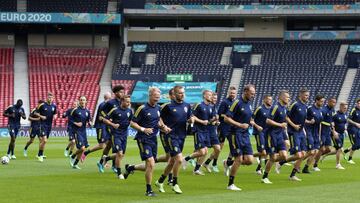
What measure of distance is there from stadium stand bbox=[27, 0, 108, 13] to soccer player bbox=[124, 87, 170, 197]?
2243 inches

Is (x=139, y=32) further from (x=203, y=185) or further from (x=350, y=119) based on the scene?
(x=203, y=185)

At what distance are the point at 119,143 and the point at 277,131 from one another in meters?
4.22

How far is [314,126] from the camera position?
25234mm

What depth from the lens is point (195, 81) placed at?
71188mm

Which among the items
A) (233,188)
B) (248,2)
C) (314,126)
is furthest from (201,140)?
(248,2)

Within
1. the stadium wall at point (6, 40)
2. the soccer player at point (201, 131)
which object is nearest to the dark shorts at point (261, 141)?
the soccer player at point (201, 131)

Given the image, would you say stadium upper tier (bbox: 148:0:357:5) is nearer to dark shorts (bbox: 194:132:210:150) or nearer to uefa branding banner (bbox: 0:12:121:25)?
uefa branding banner (bbox: 0:12:121:25)

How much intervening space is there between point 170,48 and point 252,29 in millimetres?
7512

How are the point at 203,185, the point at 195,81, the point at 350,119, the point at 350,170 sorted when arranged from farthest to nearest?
the point at 195,81 → the point at 350,119 → the point at 350,170 → the point at 203,185

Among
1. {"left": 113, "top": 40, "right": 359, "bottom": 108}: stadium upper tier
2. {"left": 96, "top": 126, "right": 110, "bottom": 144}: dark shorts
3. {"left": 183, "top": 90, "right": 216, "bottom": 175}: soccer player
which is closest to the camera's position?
{"left": 183, "top": 90, "right": 216, "bottom": 175}: soccer player

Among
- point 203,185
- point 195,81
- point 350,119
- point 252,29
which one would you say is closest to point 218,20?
point 252,29

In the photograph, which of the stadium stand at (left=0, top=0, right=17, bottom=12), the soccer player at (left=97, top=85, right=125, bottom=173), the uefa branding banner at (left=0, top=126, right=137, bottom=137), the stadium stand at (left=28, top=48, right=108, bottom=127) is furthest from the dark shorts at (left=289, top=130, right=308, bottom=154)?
the stadium stand at (left=0, top=0, right=17, bottom=12)

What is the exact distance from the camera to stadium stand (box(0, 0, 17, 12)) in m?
73.6

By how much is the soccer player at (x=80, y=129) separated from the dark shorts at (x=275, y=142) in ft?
20.9
